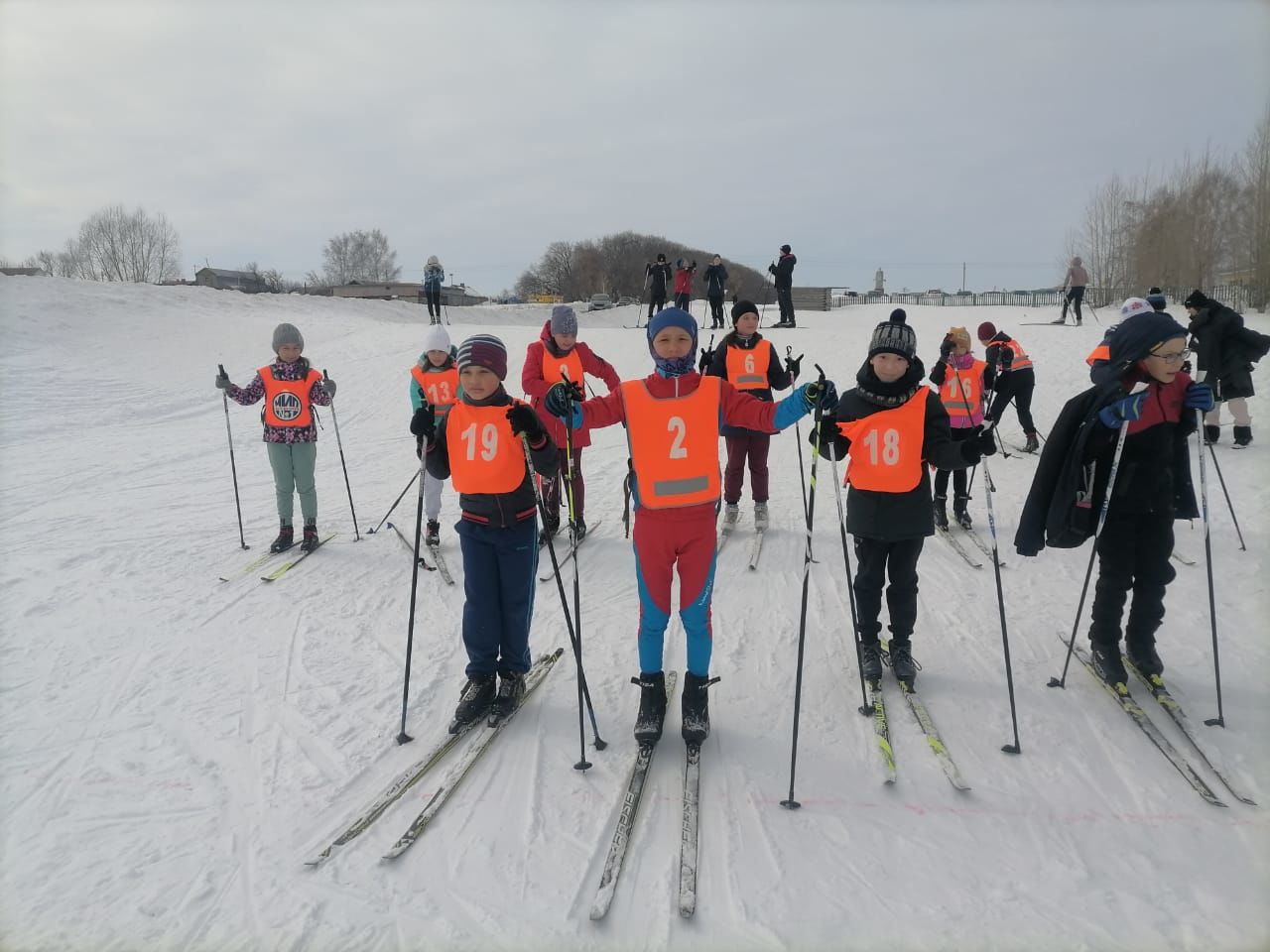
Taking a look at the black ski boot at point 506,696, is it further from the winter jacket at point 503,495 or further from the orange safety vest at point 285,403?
the orange safety vest at point 285,403

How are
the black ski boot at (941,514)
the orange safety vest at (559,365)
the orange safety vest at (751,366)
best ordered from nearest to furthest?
the orange safety vest at (559,365)
the orange safety vest at (751,366)
the black ski boot at (941,514)

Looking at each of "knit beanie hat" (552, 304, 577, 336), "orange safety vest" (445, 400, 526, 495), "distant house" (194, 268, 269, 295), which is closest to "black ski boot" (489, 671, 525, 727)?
"orange safety vest" (445, 400, 526, 495)

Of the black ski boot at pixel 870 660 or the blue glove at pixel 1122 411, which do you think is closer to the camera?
the blue glove at pixel 1122 411

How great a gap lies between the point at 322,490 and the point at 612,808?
6983mm

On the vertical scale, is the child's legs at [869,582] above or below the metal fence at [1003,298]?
below

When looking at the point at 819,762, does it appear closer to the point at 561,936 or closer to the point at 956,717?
the point at 956,717

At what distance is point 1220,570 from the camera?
209 inches

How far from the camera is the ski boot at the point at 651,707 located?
336 cm

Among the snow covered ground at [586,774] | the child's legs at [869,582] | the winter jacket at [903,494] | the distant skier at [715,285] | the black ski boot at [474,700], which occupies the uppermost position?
the distant skier at [715,285]

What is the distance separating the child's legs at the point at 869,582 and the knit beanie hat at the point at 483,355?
7.26 ft

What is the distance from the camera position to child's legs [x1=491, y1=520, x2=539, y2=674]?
3.60 m

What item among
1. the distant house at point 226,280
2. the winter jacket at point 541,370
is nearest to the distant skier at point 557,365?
the winter jacket at point 541,370

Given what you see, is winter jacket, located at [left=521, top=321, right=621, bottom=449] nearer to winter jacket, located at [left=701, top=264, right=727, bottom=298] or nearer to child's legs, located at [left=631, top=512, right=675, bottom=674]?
child's legs, located at [left=631, top=512, right=675, bottom=674]

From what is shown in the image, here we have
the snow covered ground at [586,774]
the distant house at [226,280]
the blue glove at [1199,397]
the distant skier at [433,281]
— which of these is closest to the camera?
the snow covered ground at [586,774]
